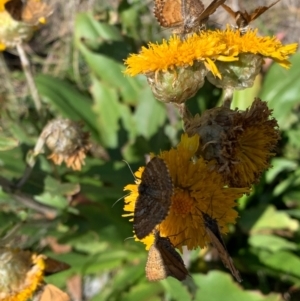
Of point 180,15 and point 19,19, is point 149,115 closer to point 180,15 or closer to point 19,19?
point 19,19

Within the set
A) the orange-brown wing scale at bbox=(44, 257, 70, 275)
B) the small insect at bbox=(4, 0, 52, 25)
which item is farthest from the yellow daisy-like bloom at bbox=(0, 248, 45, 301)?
the small insect at bbox=(4, 0, 52, 25)

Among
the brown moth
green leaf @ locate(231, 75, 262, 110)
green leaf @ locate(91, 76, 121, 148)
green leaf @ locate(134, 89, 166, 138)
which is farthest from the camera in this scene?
green leaf @ locate(91, 76, 121, 148)

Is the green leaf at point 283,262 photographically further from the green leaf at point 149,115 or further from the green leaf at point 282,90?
the green leaf at point 149,115

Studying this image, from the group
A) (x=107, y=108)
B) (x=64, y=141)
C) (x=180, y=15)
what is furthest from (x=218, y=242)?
(x=107, y=108)

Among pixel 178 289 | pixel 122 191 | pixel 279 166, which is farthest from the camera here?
pixel 279 166

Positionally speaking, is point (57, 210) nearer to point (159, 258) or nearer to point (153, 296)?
point (153, 296)

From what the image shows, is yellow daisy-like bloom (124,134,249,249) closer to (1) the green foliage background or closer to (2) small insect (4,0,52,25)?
(1) the green foliage background

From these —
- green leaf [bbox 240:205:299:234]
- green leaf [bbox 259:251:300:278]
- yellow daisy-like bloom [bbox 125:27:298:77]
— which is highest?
yellow daisy-like bloom [bbox 125:27:298:77]

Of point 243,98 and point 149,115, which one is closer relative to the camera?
point 243,98
